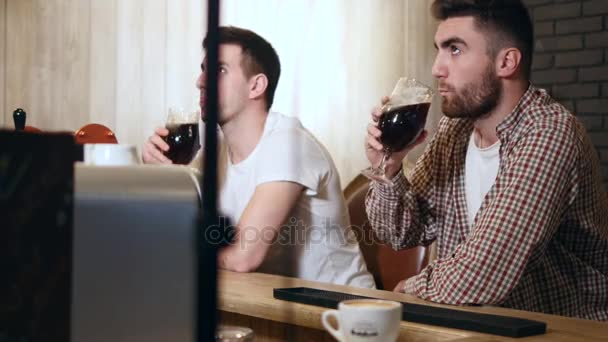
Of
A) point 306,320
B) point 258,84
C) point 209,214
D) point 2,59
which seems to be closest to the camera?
point 209,214

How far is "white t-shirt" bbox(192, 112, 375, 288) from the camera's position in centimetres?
192

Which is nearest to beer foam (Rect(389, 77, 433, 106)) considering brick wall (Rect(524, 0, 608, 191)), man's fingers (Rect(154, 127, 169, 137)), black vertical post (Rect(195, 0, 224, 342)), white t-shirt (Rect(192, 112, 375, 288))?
white t-shirt (Rect(192, 112, 375, 288))

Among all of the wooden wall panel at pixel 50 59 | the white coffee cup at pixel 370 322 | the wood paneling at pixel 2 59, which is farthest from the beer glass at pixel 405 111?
the wood paneling at pixel 2 59

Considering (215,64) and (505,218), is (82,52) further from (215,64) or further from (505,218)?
(215,64)

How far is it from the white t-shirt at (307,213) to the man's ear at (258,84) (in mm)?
133

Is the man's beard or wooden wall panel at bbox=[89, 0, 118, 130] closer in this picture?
the man's beard

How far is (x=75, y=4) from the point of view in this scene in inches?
147

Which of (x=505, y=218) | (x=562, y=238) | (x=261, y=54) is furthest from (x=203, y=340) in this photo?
(x=261, y=54)

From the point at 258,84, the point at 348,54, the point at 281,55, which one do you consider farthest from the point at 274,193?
the point at 281,55

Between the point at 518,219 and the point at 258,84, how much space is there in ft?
2.93

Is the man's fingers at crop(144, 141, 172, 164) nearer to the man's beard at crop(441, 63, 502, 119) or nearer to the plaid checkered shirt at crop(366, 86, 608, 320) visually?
the plaid checkered shirt at crop(366, 86, 608, 320)

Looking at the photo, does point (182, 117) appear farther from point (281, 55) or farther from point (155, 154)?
point (281, 55)

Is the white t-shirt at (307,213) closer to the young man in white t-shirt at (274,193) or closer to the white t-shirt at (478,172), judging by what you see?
the young man in white t-shirt at (274,193)

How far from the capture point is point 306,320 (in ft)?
4.02
